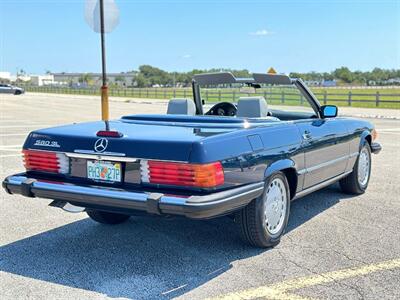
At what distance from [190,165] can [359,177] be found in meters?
3.46

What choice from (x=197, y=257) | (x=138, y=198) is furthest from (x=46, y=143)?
(x=197, y=257)

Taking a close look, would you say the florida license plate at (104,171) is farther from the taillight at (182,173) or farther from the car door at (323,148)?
the car door at (323,148)

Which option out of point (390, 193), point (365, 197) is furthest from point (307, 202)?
point (390, 193)

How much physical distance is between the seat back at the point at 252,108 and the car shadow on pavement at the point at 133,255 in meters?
1.12

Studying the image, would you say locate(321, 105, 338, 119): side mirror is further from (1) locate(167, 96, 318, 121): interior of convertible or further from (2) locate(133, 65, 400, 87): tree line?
(2) locate(133, 65, 400, 87): tree line

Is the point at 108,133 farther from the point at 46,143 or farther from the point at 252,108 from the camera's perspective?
the point at 252,108

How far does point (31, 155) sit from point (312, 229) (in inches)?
106

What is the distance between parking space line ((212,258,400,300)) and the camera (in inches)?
129

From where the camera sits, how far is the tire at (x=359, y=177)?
6.07 meters

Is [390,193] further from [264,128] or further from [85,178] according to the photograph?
[85,178]

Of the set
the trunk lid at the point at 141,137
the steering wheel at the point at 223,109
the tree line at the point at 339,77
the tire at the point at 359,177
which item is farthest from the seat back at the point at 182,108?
the tree line at the point at 339,77

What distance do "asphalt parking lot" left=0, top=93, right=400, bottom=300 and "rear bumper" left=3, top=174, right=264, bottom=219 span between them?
1.64 ft

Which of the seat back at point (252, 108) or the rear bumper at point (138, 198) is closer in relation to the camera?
the rear bumper at point (138, 198)

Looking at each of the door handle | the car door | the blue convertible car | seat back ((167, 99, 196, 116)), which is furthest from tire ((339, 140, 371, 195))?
seat back ((167, 99, 196, 116))
